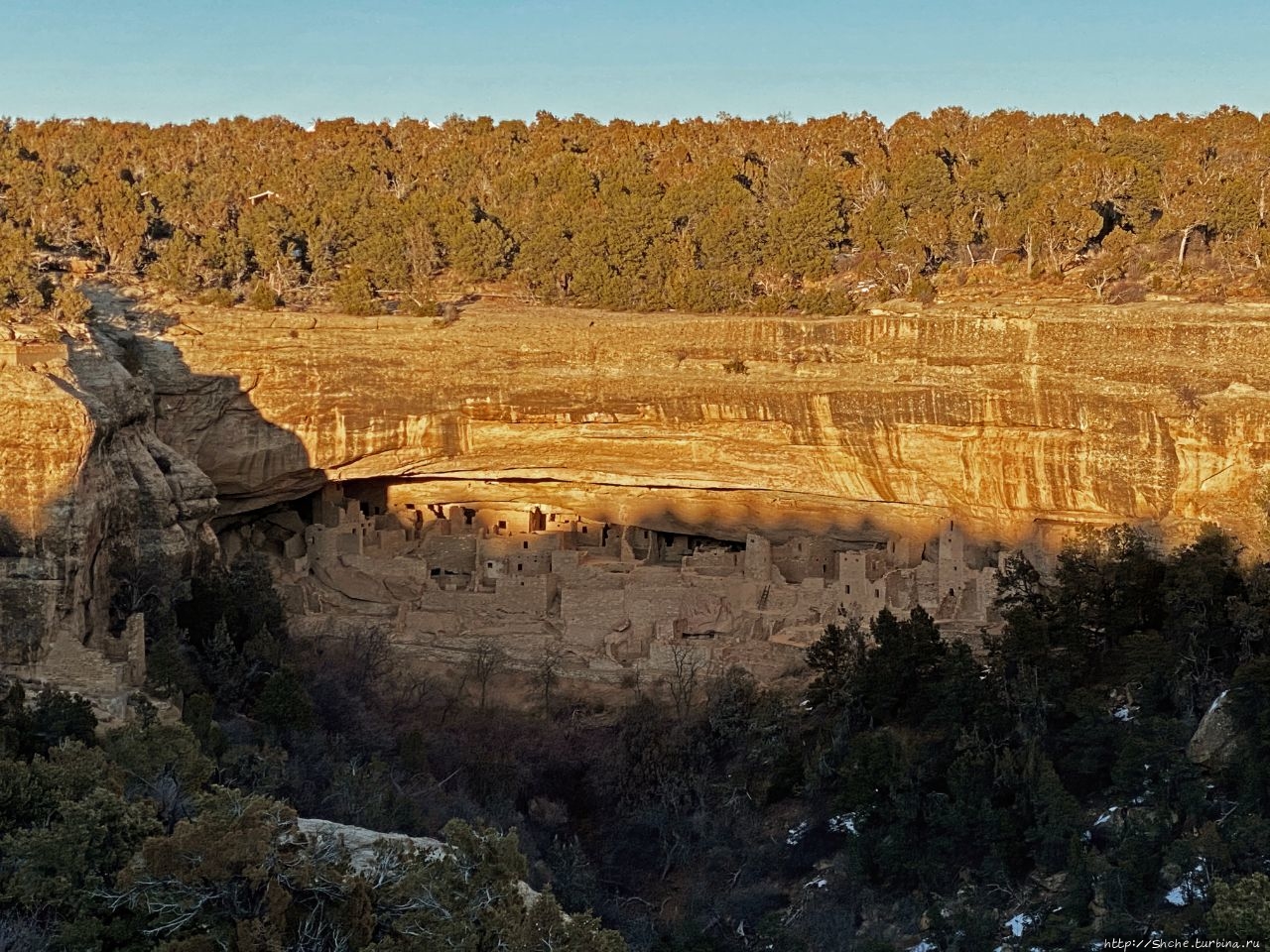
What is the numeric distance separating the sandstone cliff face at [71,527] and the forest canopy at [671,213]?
8.13 ft

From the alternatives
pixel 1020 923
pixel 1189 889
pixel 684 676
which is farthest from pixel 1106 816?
pixel 684 676

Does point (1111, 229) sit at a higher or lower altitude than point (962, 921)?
higher

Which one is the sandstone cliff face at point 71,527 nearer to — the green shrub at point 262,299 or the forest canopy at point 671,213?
the forest canopy at point 671,213

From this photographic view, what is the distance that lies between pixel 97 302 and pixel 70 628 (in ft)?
21.0

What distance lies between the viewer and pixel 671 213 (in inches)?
1121

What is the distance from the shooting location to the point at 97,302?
25.1 m

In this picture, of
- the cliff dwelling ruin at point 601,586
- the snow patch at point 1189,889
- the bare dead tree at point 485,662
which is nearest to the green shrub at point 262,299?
the cliff dwelling ruin at point 601,586

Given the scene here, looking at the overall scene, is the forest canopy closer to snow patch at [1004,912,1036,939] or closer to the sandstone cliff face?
the sandstone cliff face

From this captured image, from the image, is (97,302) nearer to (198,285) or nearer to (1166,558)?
(198,285)

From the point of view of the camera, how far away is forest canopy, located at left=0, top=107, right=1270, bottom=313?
84.9ft

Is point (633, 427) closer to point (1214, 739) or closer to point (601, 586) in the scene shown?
point (601, 586)

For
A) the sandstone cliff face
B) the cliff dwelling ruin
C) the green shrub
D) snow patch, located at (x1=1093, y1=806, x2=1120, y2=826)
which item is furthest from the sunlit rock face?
snow patch, located at (x1=1093, y1=806, x2=1120, y2=826)

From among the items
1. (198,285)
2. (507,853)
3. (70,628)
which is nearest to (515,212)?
(198,285)

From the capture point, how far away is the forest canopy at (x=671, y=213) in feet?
84.9
